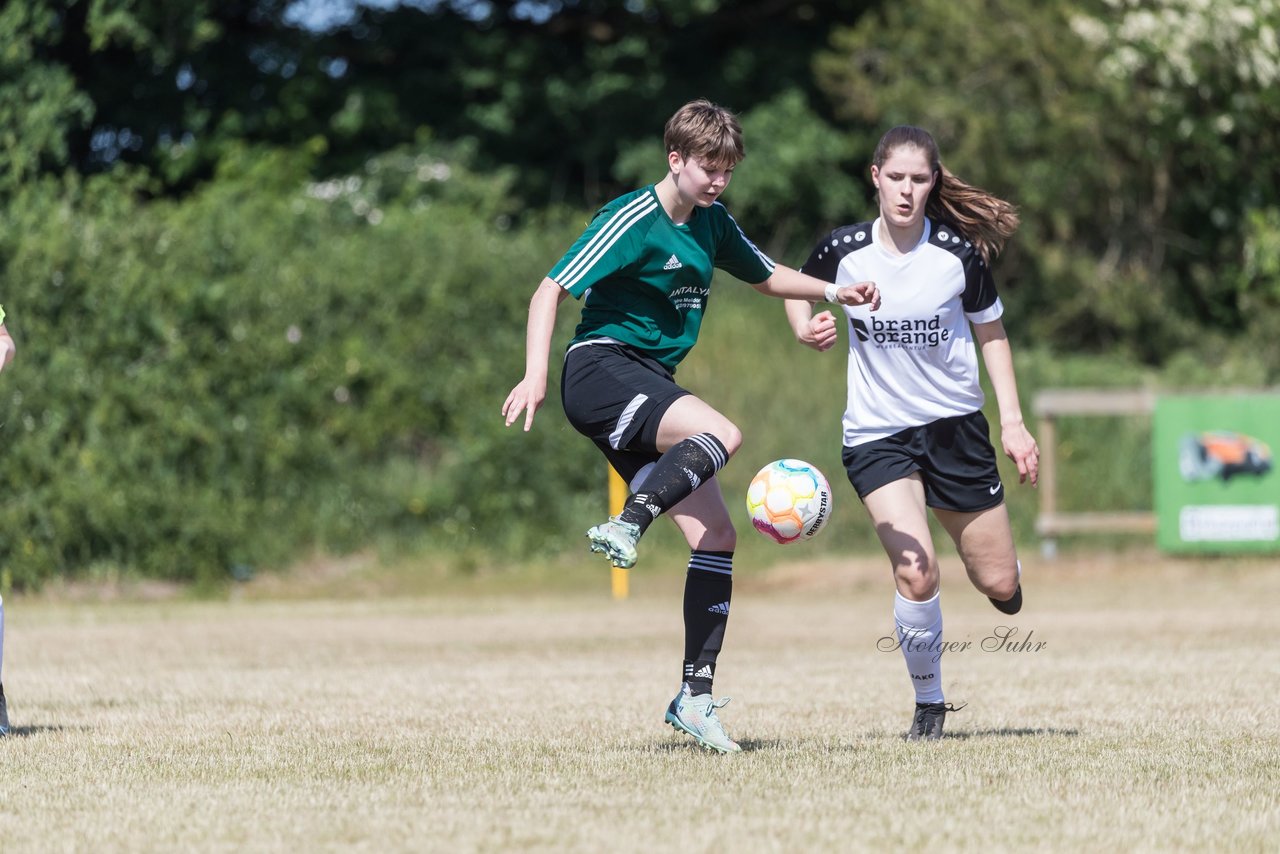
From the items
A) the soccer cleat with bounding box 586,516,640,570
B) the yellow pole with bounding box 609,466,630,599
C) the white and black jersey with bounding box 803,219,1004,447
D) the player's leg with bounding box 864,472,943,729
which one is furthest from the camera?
the yellow pole with bounding box 609,466,630,599

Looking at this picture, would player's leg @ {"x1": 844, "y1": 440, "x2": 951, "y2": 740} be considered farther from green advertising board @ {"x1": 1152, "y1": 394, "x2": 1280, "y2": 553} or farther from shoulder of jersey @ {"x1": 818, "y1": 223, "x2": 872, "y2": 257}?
green advertising board @ {"x1": 1152, "y1": 394, "x2": 1280, "y2": 553}

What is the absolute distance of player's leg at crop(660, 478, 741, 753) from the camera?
20.6ft

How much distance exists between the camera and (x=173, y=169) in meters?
25.4

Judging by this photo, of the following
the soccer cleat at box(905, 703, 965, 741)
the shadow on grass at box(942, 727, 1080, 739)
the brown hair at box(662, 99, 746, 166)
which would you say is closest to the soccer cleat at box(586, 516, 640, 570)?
the brown hair at box(662, 99, 746, 166)

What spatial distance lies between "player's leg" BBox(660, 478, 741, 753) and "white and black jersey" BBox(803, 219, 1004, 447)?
91 centimetres

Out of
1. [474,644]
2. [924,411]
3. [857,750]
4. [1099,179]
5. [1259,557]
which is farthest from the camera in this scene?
[1099,179]

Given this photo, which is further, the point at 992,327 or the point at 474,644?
the point at 474,644

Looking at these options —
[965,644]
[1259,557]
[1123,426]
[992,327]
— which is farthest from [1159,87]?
[992,327]

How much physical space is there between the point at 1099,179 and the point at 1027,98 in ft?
5.01

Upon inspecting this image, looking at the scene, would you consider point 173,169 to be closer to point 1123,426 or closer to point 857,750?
point 1123,426

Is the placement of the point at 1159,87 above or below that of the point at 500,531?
above

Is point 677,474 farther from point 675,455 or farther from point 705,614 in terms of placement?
point 705,614

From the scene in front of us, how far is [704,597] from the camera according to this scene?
634 cm

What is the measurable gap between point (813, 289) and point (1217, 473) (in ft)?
44.9
